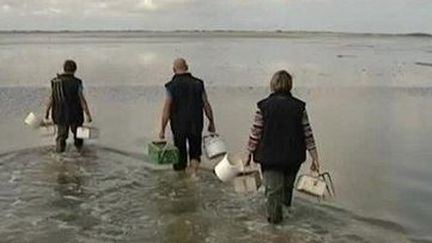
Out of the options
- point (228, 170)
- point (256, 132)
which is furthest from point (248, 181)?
point (256, 132)

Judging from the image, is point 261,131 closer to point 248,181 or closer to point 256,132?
point 256,132

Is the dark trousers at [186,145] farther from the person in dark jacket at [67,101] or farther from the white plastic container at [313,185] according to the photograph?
the white plastic container at [313,185]

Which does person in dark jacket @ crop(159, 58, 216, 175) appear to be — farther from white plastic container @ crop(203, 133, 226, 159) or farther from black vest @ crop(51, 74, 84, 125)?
black vest @ crop(51, 74, 84, 125)

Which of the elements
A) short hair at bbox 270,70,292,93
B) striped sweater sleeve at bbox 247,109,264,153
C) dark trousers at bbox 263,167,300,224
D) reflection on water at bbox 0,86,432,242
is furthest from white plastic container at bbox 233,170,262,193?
short hair at bbox 270,70,292,93

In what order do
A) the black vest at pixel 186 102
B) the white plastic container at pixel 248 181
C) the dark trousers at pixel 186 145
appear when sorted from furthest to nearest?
the dark trousers at pixel 186 145, the black vest at pixel 186 102, the white plastic container at pixel 248 181

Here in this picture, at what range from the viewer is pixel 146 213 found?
9516mm

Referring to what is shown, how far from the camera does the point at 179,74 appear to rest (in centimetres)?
1093

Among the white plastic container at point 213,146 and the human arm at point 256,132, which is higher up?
the human arm at point 256,132

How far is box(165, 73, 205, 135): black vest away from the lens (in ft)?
35.5

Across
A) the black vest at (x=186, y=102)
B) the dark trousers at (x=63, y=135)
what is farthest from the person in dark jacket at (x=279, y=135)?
the dark trousers at (x=63, y=135)

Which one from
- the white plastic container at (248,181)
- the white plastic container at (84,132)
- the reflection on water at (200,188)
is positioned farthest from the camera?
the white plastic container at (84,132)

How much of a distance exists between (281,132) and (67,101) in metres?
5.64

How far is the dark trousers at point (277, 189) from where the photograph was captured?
8.57m

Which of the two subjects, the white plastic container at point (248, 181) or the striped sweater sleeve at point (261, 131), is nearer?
the striped sweater sleeve at point (261, 131)
